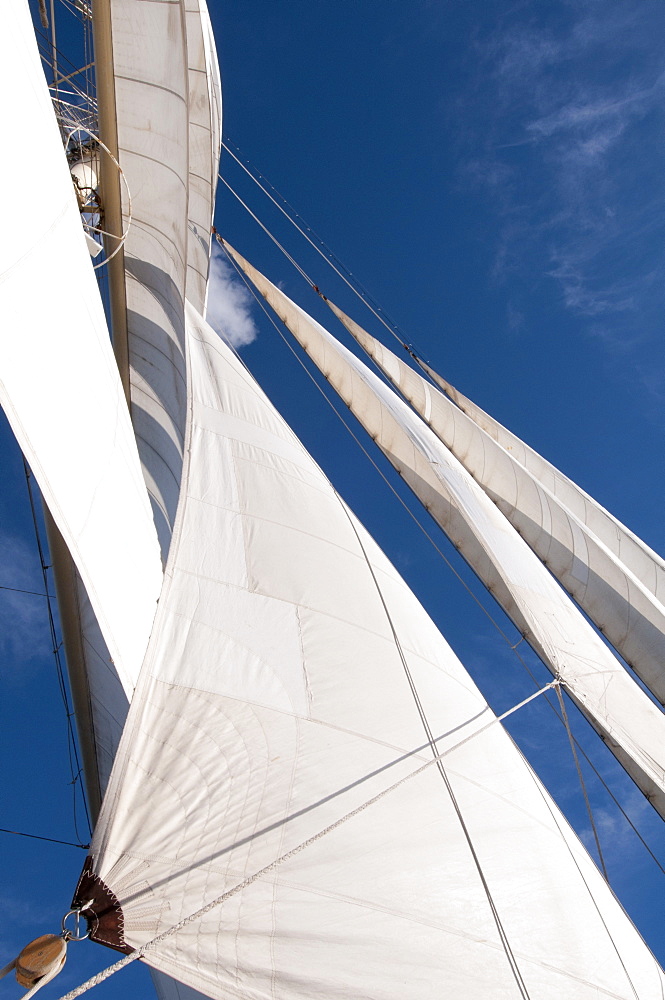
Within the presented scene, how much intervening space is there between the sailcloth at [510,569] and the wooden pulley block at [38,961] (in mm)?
4656

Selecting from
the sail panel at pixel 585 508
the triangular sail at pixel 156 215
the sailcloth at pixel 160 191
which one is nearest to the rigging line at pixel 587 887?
the triangular sail at pixel 156 215

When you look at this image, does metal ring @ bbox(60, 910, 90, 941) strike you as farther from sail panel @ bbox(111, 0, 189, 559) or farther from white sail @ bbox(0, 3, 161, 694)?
sail panel @ bbox(111, 0, 189, 559)

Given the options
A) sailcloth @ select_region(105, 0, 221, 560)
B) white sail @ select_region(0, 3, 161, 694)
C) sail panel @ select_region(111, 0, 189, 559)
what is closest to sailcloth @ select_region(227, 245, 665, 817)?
sailcloth @ select_region(105, 0, 221, 560)

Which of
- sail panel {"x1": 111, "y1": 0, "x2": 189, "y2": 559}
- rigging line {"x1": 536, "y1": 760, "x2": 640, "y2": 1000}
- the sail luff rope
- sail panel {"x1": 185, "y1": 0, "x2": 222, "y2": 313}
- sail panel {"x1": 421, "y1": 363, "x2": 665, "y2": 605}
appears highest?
sail panel {"x1": 185, "y1": 0, "x2": 222, "y2": 313}

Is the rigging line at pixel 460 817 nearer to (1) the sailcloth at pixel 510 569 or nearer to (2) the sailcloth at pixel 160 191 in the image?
(1) the sailcloth at pixel 510 569

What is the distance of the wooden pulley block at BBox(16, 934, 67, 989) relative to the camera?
7.52 feet

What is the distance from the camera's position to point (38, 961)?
2311mm

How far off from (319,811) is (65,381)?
7.20ft

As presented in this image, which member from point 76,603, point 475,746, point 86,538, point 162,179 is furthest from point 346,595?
point 162,179

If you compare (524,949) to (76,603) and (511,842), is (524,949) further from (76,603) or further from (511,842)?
(76,603)

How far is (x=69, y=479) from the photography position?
2.96 meters

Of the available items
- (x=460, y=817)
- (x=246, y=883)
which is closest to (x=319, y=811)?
(x=246, y=883)

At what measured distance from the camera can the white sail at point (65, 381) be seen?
8.47ft

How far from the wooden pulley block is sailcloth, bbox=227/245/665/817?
4.66m
